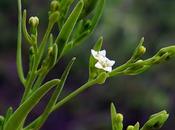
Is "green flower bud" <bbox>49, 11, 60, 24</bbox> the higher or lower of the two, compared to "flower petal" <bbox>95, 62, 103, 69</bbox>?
higher

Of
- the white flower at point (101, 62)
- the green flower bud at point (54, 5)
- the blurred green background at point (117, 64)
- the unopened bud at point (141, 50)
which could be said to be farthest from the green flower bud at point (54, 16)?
the blurred green background at point (117, 64)

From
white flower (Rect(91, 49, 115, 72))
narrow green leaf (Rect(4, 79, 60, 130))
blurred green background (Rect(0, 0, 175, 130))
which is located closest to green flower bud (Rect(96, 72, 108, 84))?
white flower (Rect(91, 49, 115, 72))

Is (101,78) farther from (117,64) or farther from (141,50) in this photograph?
(117,64)

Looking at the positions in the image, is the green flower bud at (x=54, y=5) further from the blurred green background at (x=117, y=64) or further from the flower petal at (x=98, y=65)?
the blurred green background at (x=117, y=64)

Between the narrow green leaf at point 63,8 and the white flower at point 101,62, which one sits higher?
the narrow green leaf at point 63,8

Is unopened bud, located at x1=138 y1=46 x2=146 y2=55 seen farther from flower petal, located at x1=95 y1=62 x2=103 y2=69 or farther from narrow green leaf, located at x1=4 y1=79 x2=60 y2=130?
narrow green leaf, located at x1=4 y1=79 x2=60 y2=130

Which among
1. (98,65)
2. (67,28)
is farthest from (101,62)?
(67,28)
